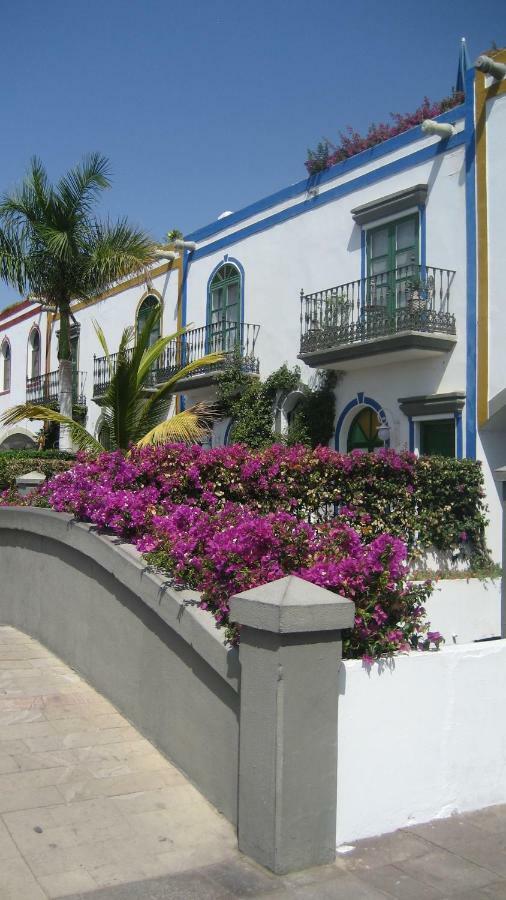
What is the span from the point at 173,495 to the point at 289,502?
74.2 inches

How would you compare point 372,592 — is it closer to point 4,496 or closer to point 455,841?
point 455,841

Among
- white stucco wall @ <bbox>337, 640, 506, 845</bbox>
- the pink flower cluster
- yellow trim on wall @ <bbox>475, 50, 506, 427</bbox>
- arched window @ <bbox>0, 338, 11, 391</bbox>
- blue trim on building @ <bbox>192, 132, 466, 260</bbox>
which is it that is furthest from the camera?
arched window @ <bbox>0, 338, 11, 391</bbox>

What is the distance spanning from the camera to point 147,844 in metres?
4.51

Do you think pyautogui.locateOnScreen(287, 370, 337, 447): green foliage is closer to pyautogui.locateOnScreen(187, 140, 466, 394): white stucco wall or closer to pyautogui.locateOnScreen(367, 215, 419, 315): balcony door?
pyautogui.locateOnScreen(187, 140, 466, 394): white stucco wall

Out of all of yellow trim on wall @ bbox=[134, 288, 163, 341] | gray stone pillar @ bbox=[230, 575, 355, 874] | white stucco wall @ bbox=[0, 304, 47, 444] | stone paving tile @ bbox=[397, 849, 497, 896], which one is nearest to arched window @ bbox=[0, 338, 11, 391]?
white stucco wall @ bbox=[0, 304, 47, 444]

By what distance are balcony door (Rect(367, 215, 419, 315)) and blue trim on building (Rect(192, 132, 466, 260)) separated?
2.92ft

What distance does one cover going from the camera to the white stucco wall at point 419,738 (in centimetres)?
463

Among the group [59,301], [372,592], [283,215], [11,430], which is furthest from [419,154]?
[11,430]

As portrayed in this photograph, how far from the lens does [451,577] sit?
11.2 metres

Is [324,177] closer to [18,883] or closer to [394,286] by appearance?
[394,286]

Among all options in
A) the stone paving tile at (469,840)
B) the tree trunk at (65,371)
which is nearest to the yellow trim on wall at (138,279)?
the tree trunk at (65,371)

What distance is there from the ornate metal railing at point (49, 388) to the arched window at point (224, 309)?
7.59 meters

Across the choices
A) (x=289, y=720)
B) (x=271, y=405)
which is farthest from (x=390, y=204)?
(x=289, y=720)

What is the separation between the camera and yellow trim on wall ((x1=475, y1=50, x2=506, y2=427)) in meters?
12.9
